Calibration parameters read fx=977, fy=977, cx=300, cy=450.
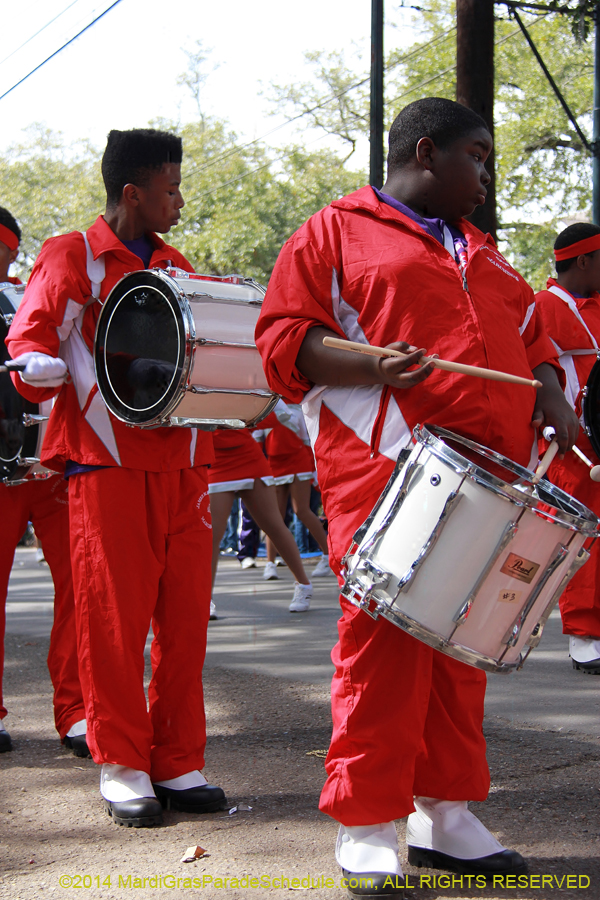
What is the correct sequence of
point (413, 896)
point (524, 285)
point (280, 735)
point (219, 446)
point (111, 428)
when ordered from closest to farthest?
point (413, 896) < point (524, 285) < point (111, 428) < point (280, 735) < point (219, 446)

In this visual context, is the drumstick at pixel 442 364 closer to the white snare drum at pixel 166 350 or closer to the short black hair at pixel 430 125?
the short black hair at pixel 430 125

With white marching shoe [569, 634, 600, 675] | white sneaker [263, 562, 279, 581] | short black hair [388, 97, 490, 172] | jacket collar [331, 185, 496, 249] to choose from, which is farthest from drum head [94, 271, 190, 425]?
white sneaker [263, 562, 279, 581]

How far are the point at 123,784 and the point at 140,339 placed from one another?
144 centimetres

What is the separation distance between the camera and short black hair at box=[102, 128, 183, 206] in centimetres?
343

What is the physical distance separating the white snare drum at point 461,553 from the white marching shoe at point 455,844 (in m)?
0.53

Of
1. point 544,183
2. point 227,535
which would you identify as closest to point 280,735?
point 227,535

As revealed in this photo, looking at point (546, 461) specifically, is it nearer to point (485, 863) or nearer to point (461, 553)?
point (461, 553)

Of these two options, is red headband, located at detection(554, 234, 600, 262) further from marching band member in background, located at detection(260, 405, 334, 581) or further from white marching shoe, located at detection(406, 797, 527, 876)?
marching band member in background, located at detection(260, 405, 334, 581)

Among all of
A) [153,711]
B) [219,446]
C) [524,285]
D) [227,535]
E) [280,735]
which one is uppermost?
[524,285]

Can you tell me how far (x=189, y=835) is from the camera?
9.59ft

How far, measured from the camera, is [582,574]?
5.09m

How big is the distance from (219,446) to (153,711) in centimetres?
385

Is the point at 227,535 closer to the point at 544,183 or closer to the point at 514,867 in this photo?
the point at 514,867

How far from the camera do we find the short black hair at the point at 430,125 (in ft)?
8.75
